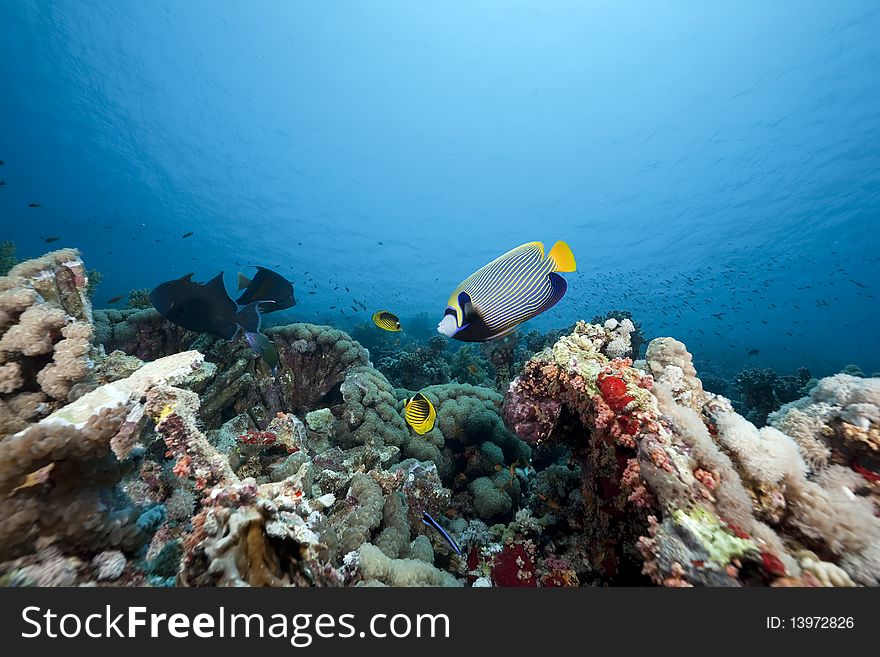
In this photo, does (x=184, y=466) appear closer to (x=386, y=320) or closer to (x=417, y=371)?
(x=386, y=320)

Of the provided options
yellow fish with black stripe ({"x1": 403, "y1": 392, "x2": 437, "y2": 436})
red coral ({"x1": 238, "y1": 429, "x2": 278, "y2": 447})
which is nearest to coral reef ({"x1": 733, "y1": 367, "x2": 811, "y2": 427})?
yellow fish with black stripe ({"x1": 403, "y1": 392, "x2": 437, "y2": 436})

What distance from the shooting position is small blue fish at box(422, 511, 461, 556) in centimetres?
296

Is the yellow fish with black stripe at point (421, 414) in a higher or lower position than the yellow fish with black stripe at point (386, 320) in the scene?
lower

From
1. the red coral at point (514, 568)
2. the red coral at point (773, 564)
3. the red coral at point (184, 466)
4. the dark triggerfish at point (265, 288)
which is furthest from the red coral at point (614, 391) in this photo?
the dark triggerfish at point (265, 288)

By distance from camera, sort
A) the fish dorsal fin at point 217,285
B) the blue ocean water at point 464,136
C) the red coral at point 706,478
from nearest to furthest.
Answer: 1. the red coral at point 706,478
2. the fish dorsal fin at point 217,285
3. the blue ocean water at point 464,136

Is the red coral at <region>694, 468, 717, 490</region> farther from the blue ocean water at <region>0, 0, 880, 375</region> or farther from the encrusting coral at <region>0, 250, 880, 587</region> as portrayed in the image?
the blue ocean water at <region>0, 0, 880, 375</region>

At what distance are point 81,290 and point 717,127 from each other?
49242mm

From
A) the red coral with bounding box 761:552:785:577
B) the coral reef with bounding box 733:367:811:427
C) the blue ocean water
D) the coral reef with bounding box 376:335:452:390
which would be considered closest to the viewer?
the red coral with bounding box 761:552:785:577

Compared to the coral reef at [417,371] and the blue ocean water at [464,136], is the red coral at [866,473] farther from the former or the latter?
the blue ocean water at [464,136]

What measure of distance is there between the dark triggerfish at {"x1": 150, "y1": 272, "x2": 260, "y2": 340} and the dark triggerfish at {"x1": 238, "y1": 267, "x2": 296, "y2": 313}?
0.15m

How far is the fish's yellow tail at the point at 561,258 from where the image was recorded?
2.09 meters

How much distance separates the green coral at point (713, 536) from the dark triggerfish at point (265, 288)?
446 cm

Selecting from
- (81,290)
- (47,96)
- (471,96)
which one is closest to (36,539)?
(81,290)

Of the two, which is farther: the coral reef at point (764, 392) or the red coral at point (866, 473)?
the coral reef at point (764, 392)
